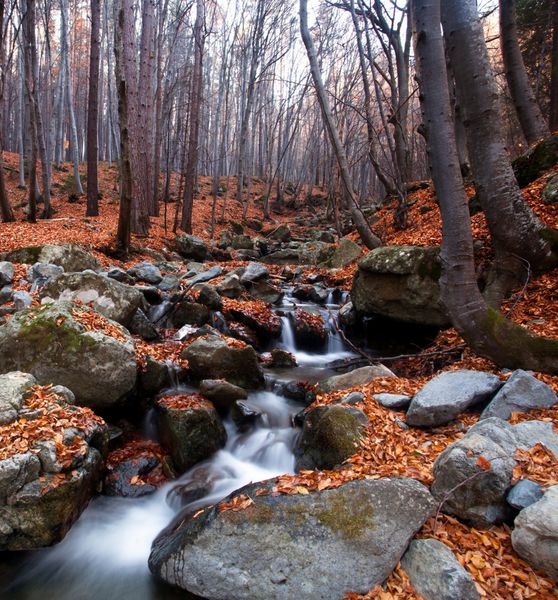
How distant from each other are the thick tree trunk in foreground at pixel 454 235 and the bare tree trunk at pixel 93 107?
→ 1381cm

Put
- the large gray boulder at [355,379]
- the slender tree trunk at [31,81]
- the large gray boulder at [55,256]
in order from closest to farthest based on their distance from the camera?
1. the large gray boulder at [355,379]
2. the large gray boulder at [55,256]
3. the slender tree trunk at [31,81]

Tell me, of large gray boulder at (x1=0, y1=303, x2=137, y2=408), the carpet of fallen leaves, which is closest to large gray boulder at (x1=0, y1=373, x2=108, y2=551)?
the carpet of fallen leaves

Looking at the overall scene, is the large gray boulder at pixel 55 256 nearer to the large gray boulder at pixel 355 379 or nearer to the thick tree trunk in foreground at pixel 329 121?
the large gray boulder at pixel 355 379

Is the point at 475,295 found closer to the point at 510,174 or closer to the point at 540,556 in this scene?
the point at 510,174

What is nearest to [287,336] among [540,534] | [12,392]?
[12,392]

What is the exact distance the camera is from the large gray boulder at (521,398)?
3.56 m

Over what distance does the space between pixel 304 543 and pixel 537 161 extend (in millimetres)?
8173

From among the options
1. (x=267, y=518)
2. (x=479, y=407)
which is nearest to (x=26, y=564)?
(x=267, y=518)

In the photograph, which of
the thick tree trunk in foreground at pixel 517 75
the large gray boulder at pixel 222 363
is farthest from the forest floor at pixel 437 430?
the thick tree trunk in foreground at pixel 517 75

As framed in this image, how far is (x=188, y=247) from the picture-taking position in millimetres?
13453

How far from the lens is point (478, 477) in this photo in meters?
2.58

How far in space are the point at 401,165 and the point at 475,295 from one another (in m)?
9.15

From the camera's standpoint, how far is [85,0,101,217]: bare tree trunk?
14.5m

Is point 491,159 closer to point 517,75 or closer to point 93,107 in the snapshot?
point 517,75
